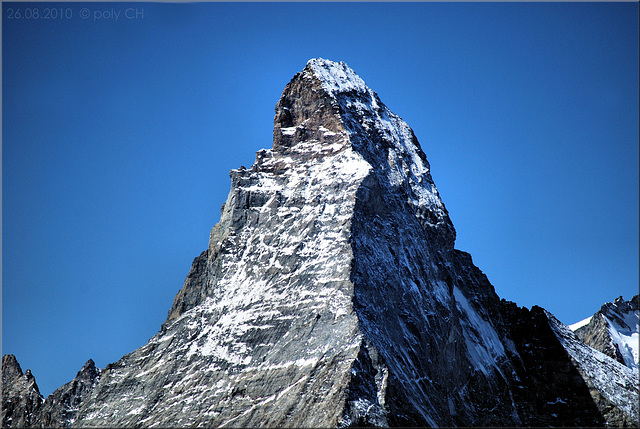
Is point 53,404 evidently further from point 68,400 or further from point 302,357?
point 302,357

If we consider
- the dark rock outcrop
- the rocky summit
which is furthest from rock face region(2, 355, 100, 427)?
the rocky summit

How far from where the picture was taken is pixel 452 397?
18862cm

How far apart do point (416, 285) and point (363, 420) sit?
5375 centimetres

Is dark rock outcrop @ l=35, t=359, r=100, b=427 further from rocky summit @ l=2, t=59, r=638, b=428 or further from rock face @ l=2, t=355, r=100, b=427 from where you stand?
rocky summit @ l=2, t=59, r=638, b=428

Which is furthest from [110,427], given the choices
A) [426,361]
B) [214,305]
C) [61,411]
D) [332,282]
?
[426,361]

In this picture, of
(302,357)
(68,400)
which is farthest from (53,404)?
(302,357)

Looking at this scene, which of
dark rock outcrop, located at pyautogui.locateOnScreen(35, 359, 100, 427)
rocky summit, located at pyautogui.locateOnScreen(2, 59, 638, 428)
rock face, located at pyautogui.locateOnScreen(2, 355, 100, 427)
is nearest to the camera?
rocky summit, located at pyautogui.locateOnScreen(2, 59, 638, 428)

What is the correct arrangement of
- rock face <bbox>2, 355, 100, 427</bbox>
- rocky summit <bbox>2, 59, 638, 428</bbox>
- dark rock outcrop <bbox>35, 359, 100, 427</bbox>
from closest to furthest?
rocky summit <bbox>2, 59, 638, 428</bbox> < dark rock outcrop <bbox>35, 359, 100, 427</bbox> < rock face <bbox>2, 355, 100, 427</bbox>

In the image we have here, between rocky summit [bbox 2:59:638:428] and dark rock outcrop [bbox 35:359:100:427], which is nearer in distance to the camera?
rocky summit [bbox 2:59:638:428]

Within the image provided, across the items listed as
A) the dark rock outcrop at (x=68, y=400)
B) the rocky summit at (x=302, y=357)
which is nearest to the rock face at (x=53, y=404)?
the dark rock outcrop at (x=68, y=400)

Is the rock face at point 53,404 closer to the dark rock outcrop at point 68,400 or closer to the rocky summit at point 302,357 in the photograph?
the dark rock outcrop at point 68,400

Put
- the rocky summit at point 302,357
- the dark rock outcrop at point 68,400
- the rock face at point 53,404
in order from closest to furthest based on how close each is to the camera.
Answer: the rocky summit at point 302,357
the dark rock outcrop at point 68,400
the rock face at point 53,404

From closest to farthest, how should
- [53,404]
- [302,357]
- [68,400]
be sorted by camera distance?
[302,357] → [68,400] → [53,404]

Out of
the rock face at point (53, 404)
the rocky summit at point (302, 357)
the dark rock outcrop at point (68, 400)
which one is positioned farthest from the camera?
the rock face at point (53, 404)
